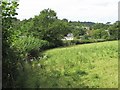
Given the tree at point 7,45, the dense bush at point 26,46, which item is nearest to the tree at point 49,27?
the dense bush at point 26,46

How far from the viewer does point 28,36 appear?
46.2 m

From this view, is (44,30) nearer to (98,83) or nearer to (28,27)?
(28,27)

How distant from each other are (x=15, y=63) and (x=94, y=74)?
5254 mm

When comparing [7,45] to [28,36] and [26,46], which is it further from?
[28,36]

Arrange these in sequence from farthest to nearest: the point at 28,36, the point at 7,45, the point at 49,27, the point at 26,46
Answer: the point at 49,27 < the point at 28,36 < the point at 26,46 < the point at 7,45

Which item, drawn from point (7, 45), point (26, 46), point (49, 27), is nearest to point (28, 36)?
point (49, 27)

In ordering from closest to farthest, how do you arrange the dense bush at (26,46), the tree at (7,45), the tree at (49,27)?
the tree at (7,45), the dense bush at (26,46), the tree at (49,27)

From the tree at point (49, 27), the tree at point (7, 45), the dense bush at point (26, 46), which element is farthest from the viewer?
the tree at point (49, 27)

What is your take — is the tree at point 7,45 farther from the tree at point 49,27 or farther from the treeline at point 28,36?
the tree at point 49,27

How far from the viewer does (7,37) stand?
36.3ft

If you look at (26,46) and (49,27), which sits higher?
(49,27)

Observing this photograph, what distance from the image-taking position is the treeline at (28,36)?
34.8ft

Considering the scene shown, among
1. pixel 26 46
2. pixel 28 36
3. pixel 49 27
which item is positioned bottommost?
pixel 26 46

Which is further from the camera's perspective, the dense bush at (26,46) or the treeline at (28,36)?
the dense bush at (26,46)
